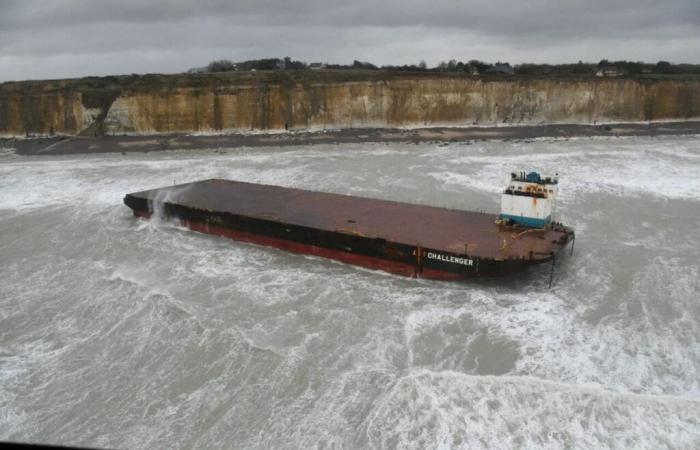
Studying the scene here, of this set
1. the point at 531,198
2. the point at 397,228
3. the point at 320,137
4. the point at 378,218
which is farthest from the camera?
the point at 320,137

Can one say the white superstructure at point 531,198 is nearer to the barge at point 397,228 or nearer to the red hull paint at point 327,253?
the barge at point 397,228

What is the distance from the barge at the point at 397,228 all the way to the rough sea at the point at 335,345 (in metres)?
0.43

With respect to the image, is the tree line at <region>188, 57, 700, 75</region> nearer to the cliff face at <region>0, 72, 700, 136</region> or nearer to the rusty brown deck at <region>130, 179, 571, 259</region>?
the cliff face at <region>0, 72, 700, 136</region>

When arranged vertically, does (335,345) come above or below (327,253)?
below

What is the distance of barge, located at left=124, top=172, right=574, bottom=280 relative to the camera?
11.4 meters

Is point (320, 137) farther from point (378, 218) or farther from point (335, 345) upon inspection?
point (335, 345)

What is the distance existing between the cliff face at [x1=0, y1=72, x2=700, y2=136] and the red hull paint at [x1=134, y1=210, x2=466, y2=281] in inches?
959

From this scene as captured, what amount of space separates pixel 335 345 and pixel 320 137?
28195 mm

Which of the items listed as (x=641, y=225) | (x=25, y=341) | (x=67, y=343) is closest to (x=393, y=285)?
(x=67, y=343)

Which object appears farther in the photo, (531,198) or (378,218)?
(378,218)

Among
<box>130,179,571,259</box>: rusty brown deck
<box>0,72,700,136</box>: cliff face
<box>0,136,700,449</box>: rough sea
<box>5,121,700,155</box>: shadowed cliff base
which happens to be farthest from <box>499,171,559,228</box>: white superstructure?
<box>0,72,700,136</box>: cliff face

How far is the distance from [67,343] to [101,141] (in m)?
30.7

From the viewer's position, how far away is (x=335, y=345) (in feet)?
30.1

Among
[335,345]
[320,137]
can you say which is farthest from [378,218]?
[320,137]
